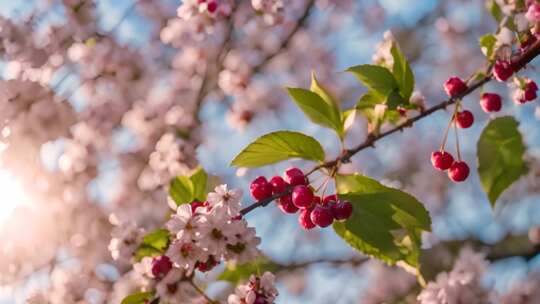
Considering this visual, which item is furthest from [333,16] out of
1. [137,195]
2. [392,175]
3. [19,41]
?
[19,41]

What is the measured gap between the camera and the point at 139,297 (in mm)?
2246

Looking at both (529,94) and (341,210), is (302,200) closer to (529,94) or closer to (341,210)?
(341,210)

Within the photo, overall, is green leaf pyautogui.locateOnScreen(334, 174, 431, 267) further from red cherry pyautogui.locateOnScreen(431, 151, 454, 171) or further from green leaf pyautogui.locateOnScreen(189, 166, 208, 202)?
green leaf pyautogui.locateOnScreen(189, 166, 208, 202)

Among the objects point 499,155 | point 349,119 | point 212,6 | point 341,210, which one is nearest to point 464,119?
point 499,155

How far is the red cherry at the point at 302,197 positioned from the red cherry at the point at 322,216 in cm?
3

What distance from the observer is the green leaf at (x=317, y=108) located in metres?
2.22

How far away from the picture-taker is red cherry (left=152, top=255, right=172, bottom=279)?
2.28 m

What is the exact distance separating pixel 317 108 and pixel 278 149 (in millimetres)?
237

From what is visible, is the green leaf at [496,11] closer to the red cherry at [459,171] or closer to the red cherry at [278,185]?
the red cherry at [459,171]

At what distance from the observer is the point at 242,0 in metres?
6.05

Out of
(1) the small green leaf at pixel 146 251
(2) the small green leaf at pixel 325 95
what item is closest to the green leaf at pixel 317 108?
(2) the small green leaf at pixel 325 95

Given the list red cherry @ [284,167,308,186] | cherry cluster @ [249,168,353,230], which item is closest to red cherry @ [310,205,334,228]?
cherry cluster @ [249,168,353,230]

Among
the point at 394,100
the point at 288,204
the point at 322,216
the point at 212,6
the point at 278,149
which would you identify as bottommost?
the point at 322,216

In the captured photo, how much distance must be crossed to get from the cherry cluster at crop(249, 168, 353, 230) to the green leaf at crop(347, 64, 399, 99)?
35 cm
